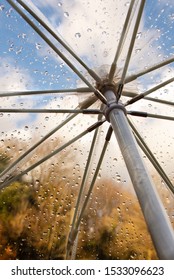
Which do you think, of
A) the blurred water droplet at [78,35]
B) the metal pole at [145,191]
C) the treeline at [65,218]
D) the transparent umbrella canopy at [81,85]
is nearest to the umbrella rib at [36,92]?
the transparent umbrella canopy at [81,85]

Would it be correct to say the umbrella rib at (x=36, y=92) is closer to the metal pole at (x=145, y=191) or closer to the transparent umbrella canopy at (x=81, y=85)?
the transparent umbrella canopy at (x=81, y=85)

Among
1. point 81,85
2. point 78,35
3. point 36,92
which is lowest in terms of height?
point 36,92

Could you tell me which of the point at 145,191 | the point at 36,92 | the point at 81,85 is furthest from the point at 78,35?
the point at 145,191

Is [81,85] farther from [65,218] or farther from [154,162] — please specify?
[65,218]

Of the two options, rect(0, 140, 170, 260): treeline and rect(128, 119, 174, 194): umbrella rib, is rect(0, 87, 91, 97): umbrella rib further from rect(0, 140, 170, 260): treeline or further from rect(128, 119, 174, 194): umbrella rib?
rect(0, 140, 170, 260): treeline

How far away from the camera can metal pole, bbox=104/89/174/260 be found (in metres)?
2.49

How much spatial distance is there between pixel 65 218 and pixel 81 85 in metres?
3.33

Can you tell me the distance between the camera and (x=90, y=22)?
609 centimetres

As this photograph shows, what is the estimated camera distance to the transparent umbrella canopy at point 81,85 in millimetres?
5066

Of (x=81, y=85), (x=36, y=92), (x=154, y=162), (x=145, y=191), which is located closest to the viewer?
(x=145, y=191)

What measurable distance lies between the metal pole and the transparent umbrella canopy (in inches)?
26.7

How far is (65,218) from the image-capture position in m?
7.96
